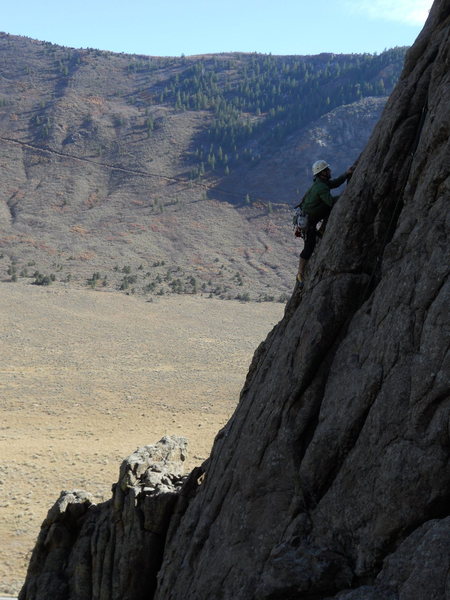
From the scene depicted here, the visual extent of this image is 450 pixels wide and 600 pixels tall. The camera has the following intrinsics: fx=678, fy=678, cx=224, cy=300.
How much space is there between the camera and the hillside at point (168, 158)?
207ft

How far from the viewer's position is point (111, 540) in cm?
1005

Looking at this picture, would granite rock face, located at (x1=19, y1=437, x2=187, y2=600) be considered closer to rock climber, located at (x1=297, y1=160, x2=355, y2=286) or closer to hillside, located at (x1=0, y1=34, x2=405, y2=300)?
rock climber, located at (x1=297, y1=160, x2=355, y2=286)

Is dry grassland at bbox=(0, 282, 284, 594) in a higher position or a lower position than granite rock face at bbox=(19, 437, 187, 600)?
lower

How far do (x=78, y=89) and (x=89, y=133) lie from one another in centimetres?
1649

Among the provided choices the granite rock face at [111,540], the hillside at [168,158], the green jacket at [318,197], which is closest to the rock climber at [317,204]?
the green jacket at [318,197]

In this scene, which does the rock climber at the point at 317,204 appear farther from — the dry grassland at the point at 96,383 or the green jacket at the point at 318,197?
the dry grassland at the point at 96,383

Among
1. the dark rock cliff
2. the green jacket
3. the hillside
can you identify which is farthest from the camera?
the hillside

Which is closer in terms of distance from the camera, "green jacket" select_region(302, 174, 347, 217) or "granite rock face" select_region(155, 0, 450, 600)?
"granite rock face" select_region(155, 0, 450, 600)

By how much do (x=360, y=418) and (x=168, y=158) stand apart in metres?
85.5

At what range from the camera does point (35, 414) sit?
2775 centimetres

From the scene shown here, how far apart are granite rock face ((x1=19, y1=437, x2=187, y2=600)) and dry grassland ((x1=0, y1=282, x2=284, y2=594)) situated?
5239 mm

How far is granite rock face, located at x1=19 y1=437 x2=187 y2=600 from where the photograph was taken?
960 centimetres

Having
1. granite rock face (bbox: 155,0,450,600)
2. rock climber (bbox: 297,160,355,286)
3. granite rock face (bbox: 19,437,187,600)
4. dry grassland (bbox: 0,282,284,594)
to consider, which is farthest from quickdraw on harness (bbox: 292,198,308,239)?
dry grassland (bbox: 0,282,284,594)

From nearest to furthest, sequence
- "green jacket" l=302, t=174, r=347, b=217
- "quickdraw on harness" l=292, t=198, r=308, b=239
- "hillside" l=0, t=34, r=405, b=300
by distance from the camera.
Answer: "green jacket" l=302, t=174, r=347, b=217, "quickdraw on harness" l=292, t=198, r=308, b=239, "hillside" l=0, t=34, r=405, b=300
